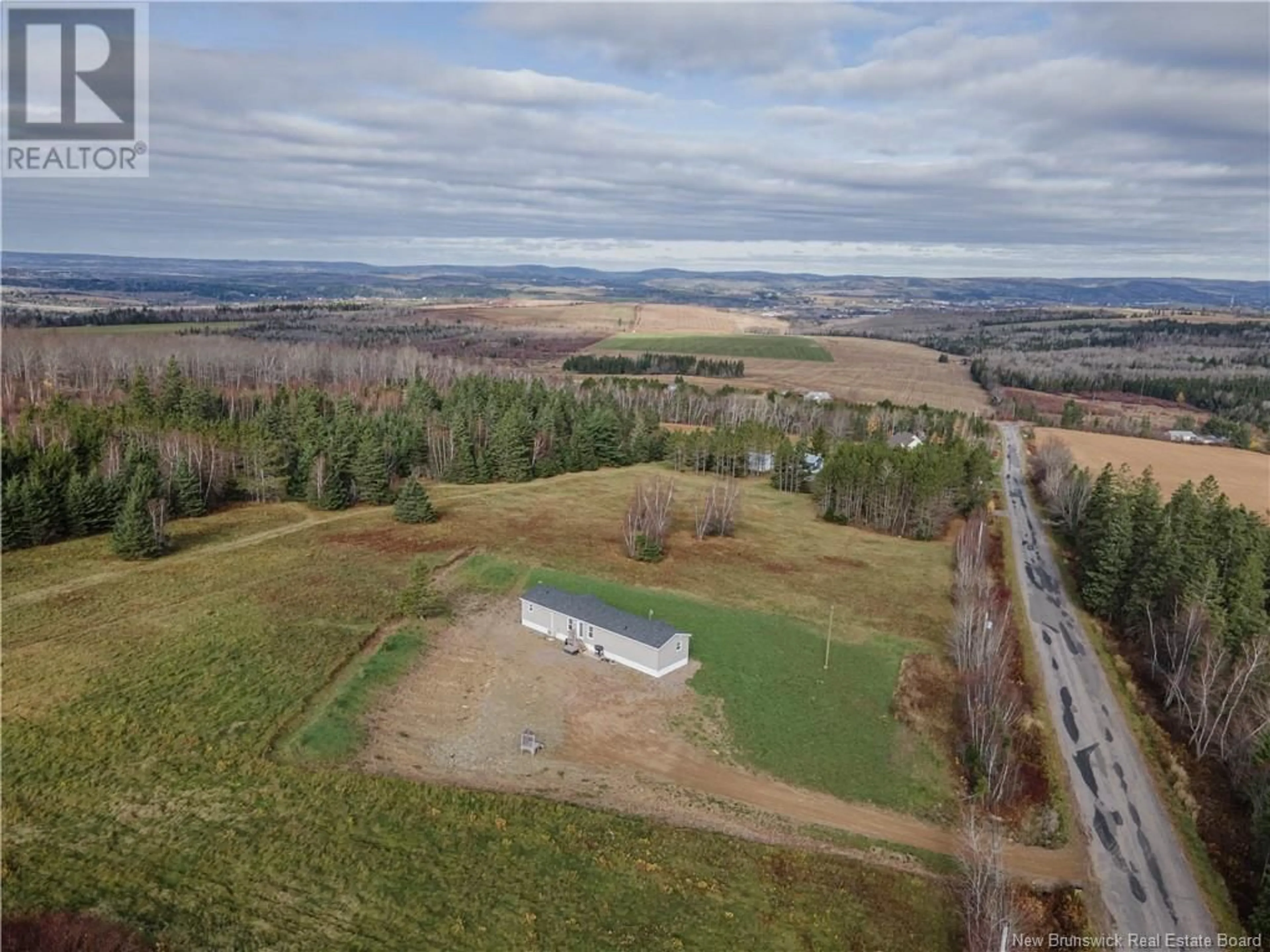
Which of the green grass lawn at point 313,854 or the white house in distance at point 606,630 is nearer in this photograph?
the green grass lawn at point 313,854

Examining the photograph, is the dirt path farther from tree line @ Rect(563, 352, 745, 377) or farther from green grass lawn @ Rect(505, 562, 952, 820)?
tree line @ Rect(563, 352, 745, 377)

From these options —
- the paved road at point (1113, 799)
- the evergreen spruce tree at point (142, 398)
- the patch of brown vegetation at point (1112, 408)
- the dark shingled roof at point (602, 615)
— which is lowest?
the paved road at point (1113, 799)

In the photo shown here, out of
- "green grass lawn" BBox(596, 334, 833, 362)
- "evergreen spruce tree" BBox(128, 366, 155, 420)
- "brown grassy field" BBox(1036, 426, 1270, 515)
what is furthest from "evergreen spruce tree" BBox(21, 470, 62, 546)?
"green grass lawn" BBox(596, 334, 833, 362)

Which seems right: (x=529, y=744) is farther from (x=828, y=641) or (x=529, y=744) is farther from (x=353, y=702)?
(x=828, y=641)

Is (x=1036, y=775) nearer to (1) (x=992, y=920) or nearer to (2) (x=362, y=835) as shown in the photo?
(1) (x=992, y=920)

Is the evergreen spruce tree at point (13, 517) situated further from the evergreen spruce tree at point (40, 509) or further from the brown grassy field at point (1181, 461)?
the brown grassy field at point (1181, 461)

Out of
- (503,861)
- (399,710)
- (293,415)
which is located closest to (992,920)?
(503,861)

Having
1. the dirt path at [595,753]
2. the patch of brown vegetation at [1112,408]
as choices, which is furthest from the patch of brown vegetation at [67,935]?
the patch of brown vegetation at [1112,408]
